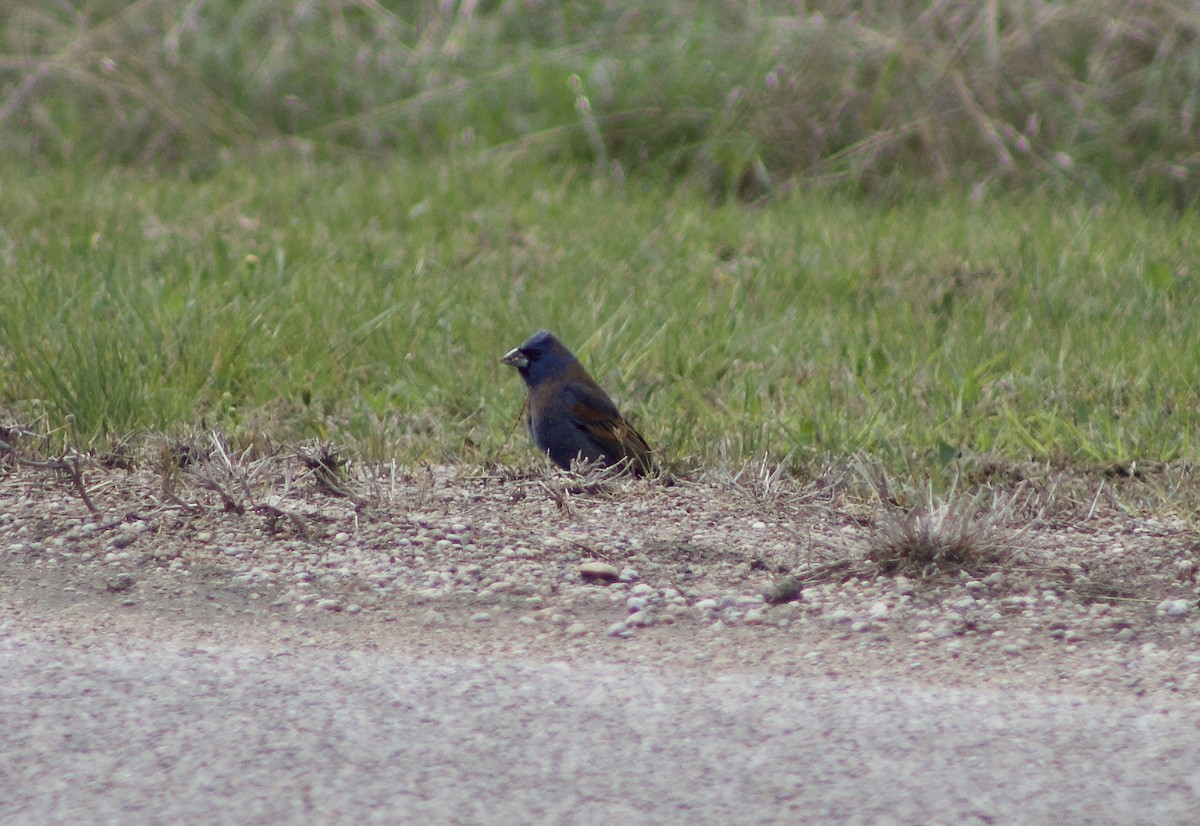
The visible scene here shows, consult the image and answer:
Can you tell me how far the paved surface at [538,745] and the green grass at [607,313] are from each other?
143 cm

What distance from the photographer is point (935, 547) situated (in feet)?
12.0

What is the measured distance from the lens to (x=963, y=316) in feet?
20.0

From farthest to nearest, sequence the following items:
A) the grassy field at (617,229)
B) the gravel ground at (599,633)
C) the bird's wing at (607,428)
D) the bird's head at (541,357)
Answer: the grassy field at (617,229) < the bird's head at (541,357) < the bird's wing at (607,428) < the gravel ground at (599,633)

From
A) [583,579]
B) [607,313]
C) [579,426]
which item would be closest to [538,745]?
[583,579]

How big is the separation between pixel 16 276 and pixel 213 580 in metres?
2.92

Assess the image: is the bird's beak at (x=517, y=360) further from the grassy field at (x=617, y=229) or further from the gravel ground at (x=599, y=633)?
the gravel ground at (x=599, y=633)

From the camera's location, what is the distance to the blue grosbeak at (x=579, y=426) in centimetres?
454

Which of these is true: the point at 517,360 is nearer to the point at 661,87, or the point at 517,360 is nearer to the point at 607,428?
the point at 607,428

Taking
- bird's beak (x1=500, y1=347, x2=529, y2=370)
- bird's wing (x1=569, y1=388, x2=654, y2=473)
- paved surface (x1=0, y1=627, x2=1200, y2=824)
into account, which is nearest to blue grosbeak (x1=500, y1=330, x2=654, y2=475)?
bird's wing (x1=569, y1=388, x2=654, y2=473)

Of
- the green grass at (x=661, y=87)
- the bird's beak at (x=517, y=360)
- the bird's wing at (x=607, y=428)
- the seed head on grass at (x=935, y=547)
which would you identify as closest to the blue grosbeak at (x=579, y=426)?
the bird's wing at (x=607, y=428)

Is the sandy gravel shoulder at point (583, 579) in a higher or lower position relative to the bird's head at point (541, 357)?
lower

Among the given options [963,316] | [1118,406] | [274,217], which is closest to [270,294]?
[274,217]

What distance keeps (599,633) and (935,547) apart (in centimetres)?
81

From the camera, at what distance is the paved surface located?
2.60 meters
